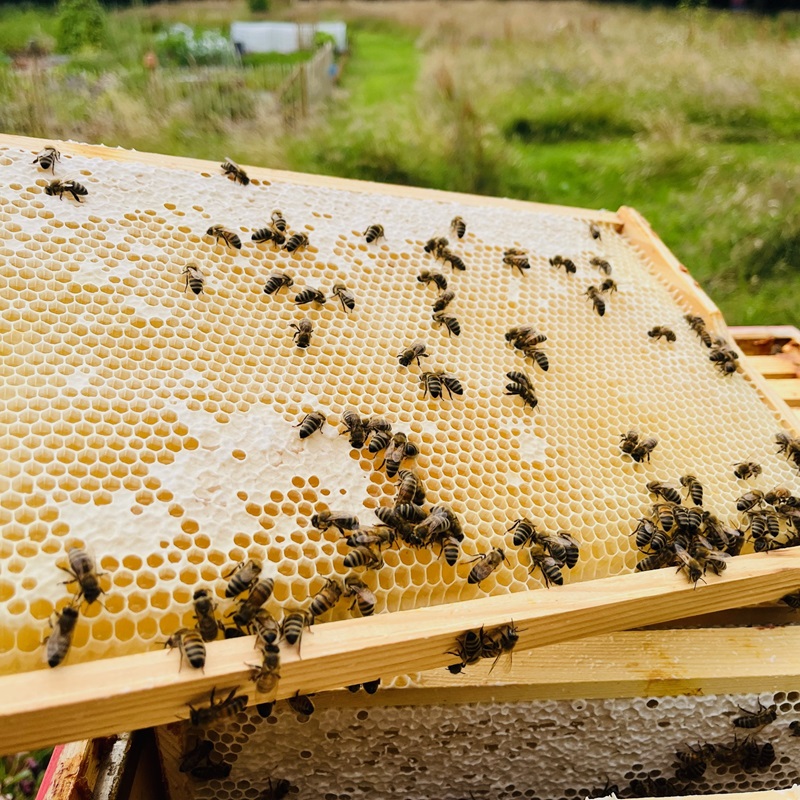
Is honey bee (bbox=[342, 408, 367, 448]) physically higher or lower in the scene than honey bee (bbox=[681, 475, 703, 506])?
higher

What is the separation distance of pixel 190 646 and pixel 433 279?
2.23 meters

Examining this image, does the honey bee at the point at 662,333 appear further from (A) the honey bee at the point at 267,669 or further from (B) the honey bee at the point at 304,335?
(A) the honey bee at the point at 267,669

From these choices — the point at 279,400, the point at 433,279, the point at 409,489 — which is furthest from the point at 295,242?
the point at 409,489

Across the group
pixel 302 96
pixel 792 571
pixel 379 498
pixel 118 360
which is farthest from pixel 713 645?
pixel 302 96

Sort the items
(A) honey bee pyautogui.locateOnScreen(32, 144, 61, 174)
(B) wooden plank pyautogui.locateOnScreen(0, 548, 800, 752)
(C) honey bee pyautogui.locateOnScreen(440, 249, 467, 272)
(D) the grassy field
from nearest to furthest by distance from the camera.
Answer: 1. (B) wooden plank pyautogui.locateOnScreen(0, 548, 800, 752)
2. (A) honey bee pyautogui.locateOnScreen(32, 144, 61, 174)
3. (C) honey bee pyautogui.locateOnScreen(440, 249, 467, 272)
4. (D) the grassy field

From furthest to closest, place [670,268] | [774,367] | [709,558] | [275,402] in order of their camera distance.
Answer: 1. [774,367]
2. [670,268]
3. [275,402]
4. [709,558]

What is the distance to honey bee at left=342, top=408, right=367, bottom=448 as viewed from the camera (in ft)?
8.29

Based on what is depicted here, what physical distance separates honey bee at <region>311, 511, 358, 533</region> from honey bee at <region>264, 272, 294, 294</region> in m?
1.19

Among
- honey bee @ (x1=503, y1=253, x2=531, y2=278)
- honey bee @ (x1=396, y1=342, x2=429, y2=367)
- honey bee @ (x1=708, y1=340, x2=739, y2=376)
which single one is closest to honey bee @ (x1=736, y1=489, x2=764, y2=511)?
honey bee @ (x1=708, y1=340, x2=739, y2=376)

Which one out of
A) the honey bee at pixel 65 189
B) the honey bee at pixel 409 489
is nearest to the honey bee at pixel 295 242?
the honey bee at pixel 65 189

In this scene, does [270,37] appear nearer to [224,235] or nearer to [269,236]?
[269,236]

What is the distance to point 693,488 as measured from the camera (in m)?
2.81

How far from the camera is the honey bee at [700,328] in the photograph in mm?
3763

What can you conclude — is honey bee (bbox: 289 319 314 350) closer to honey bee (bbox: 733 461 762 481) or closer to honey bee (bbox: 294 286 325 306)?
honey bee (bbox: 294 286 325 306)
